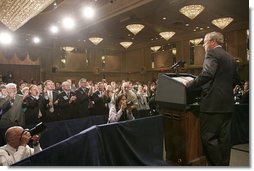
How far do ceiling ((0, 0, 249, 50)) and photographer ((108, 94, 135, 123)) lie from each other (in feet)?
10.4

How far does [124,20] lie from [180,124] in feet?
17.4

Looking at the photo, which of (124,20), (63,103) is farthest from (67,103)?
(124,20)

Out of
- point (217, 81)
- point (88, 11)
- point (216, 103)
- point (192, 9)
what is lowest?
point (216, 103)

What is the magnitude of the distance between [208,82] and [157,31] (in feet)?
19.9

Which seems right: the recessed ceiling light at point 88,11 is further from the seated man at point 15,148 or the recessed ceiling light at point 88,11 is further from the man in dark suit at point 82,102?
the seated man at point 15,148

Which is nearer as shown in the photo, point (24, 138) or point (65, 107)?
point (24, 138)

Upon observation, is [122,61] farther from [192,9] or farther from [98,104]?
[192,9]

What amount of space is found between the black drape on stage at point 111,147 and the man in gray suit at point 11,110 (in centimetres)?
170

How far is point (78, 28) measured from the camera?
27.6 ft

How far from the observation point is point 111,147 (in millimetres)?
2305

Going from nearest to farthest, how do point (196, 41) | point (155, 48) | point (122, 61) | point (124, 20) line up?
point (124, 20) → point (122, 61) → point (155, 48) → point (196, 41)

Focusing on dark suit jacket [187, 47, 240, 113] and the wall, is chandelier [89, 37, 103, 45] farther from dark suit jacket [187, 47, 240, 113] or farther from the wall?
dark suit jacket [187, 47, 240, 113]

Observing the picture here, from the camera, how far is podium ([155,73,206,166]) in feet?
7.61

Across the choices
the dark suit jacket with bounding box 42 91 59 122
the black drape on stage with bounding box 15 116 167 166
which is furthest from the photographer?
the dark suit jacket with bounding box 42 91 59 122
